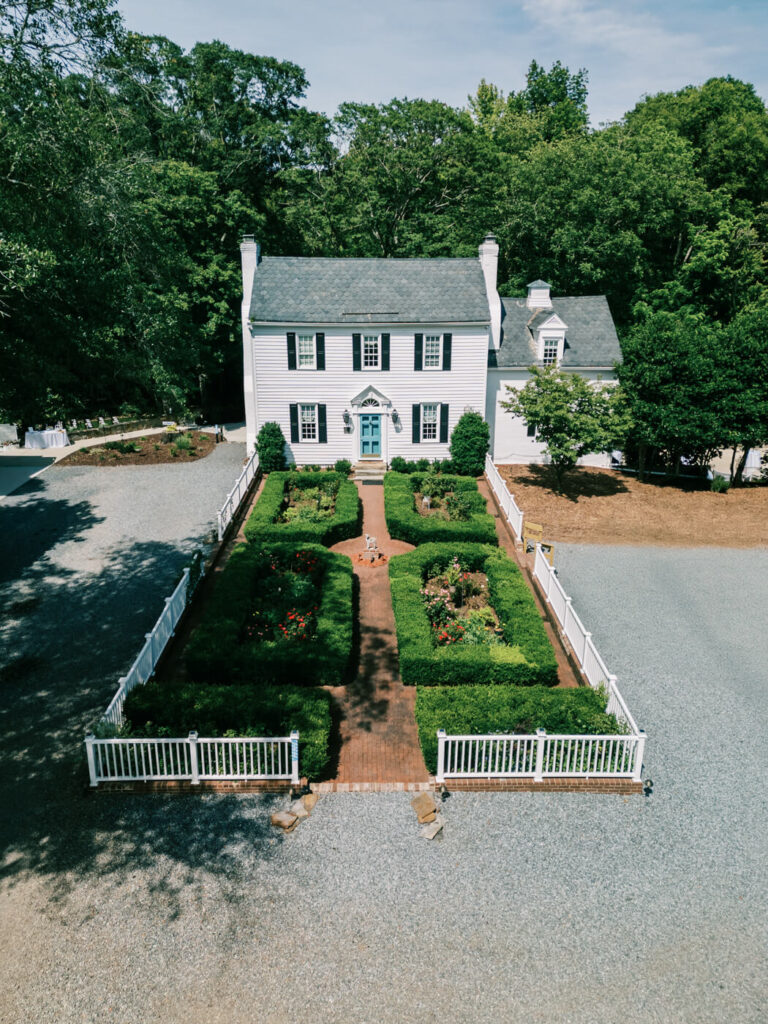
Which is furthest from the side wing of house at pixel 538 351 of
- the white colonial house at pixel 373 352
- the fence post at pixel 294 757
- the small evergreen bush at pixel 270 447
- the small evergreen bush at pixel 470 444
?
the fence post at pixel 294 757

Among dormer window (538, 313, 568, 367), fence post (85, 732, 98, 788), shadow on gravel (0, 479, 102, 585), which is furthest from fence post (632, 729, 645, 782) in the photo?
dormer window (538, 313, 568, 367)

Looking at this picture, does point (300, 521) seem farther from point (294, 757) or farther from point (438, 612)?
point (294, 757)

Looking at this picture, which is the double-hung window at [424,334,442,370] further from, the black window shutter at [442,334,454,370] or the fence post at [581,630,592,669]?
the fence post at [581,630,592,669]

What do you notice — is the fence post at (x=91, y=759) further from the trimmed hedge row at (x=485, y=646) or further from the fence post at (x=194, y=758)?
the trimmed hedge row at (x=485, y=646)

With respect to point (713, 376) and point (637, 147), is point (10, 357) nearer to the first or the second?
point (713, 376)

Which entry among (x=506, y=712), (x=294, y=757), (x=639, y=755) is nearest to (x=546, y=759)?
(x=506, y=712)
